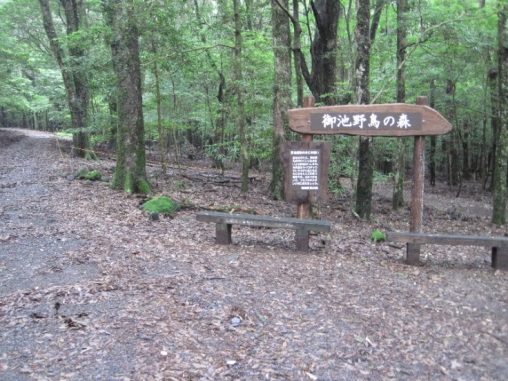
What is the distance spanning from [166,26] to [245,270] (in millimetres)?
7876

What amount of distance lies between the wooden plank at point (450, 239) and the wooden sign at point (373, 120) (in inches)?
65.2

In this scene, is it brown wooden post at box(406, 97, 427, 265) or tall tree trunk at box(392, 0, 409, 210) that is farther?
tall tree trunk at box(392, 0, 409, 210)

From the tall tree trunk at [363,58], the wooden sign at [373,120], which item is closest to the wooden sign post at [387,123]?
the wooden sign at [373,120]

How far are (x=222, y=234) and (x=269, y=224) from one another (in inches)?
33.7

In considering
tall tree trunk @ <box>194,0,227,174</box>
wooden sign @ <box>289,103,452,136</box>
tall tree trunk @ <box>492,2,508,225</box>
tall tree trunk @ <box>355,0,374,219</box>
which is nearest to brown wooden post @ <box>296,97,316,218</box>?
wooden sign @ <box>289,103,452,136</box>

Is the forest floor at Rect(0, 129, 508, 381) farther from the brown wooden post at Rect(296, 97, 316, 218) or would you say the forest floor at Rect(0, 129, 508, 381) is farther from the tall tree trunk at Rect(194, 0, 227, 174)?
the tall tree trunk at Rect(194, 0, 227, 174)

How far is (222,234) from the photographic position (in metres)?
7.13

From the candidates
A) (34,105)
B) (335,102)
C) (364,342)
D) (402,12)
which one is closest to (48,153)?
(335,102)

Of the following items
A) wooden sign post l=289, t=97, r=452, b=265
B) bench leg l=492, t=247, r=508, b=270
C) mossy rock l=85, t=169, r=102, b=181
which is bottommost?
bench leg l=492, t=247, r=508, b=270

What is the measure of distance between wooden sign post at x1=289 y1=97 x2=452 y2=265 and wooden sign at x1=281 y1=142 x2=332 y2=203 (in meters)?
0.23

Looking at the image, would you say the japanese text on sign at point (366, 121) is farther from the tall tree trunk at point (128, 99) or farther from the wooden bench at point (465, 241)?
the tall tree trunk at point (128, 99)

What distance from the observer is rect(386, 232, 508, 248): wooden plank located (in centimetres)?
639

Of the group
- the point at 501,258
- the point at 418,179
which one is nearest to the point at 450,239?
the point at 501,258

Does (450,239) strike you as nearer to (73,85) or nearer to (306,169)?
(306,169)
